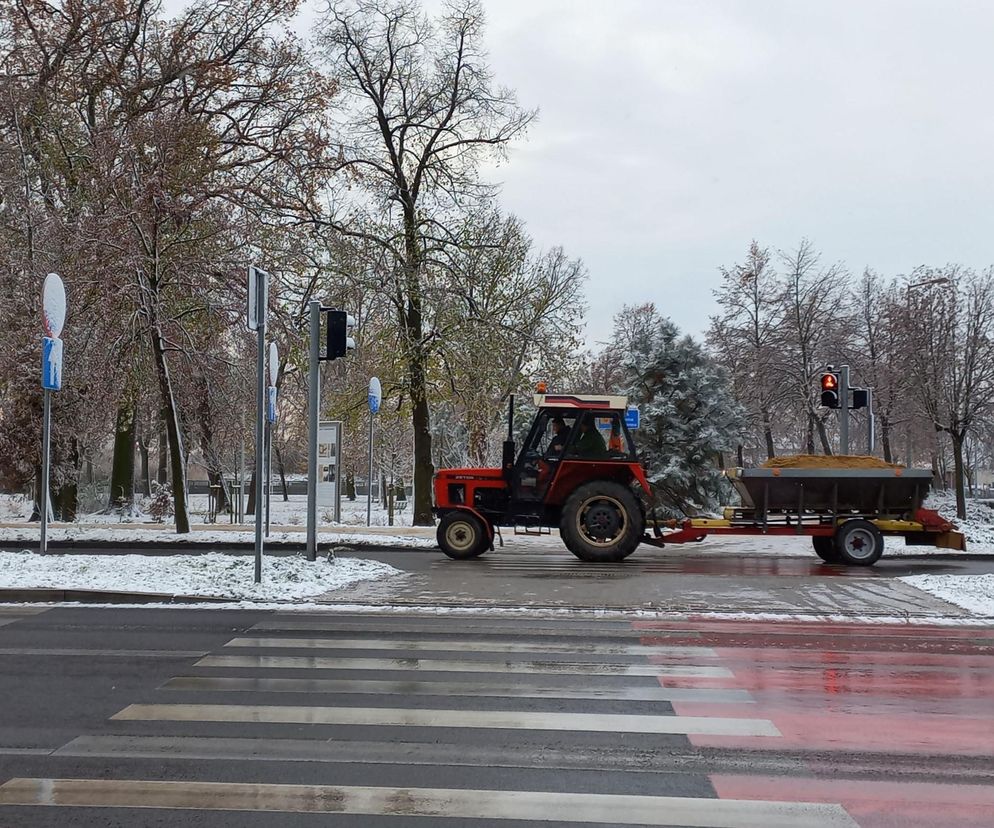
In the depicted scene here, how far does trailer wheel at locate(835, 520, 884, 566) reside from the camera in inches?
660

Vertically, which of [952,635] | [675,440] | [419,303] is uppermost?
[419,303]

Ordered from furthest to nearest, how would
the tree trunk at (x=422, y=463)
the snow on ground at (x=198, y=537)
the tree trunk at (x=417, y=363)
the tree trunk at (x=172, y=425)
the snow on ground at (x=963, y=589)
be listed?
the tree trunk at (x=422, y=463), the tree trunk at (x=417, y=363), the tree trunk at (x=172, y=425), the snow on ground at (x=198, y=537), the snow on ground at (x=963, y=589)

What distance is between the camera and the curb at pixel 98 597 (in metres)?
11.7

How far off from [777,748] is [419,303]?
68.0 ft

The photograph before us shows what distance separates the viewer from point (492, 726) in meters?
6.30

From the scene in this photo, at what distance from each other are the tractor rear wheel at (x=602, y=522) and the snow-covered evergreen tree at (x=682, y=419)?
14.3 meters

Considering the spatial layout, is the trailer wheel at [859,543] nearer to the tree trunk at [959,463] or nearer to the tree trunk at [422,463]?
the tree trunk at [422,463]

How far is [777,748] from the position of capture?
5.91 meters

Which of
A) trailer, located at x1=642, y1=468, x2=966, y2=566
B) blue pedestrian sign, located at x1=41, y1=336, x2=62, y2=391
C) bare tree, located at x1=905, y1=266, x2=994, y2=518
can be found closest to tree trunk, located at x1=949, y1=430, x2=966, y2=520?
bare tree, located at x1=905, y1=266, x2=994, y2=518

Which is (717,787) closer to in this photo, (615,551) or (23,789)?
(23,789)

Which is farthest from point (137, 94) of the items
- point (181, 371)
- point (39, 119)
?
point (181, 371)

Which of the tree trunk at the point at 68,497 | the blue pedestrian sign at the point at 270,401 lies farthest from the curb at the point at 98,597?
the tree trunk at the point at 68,497

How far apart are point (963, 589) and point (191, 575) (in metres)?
9.74

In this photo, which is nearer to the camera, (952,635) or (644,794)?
(644,794)
